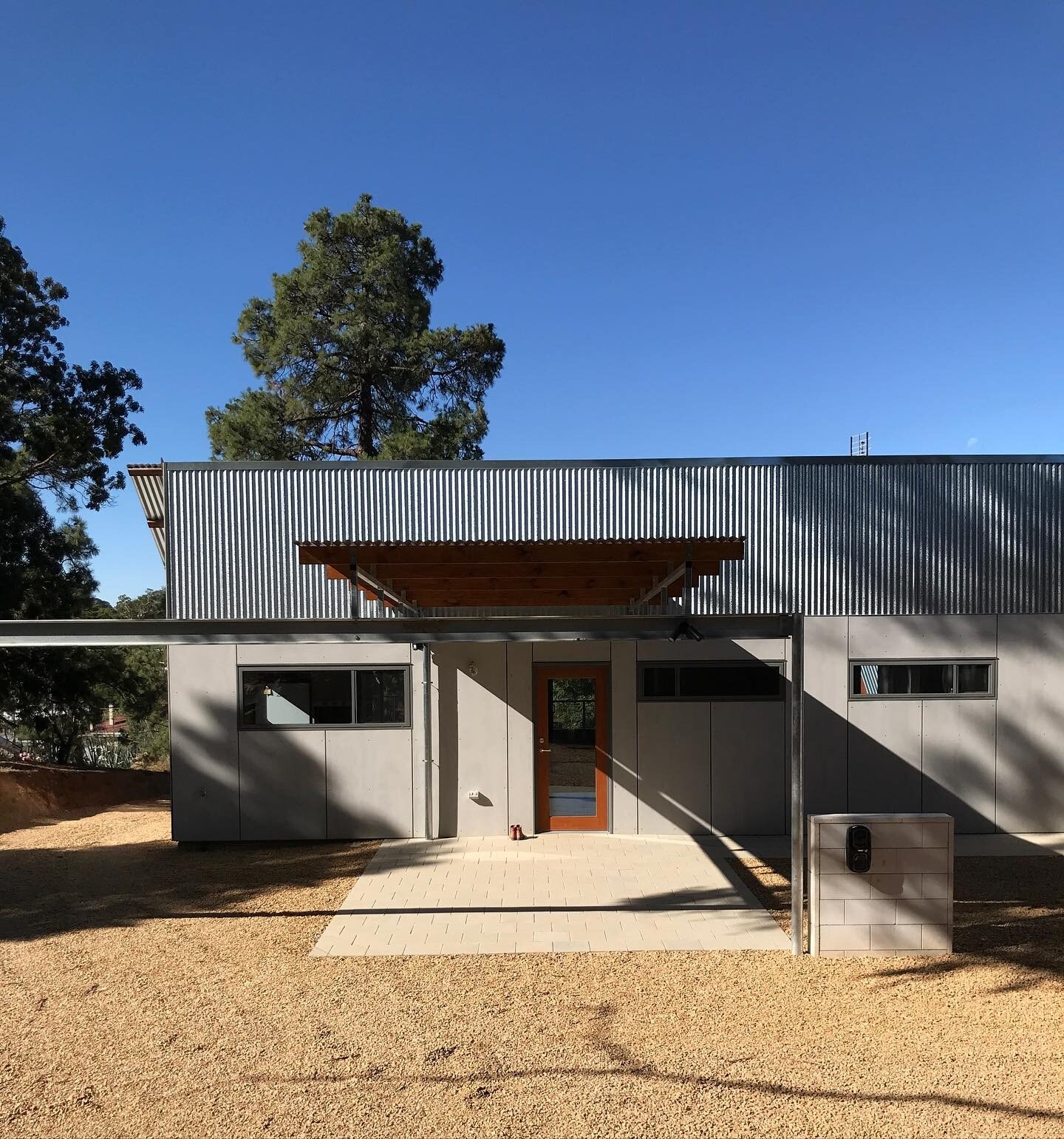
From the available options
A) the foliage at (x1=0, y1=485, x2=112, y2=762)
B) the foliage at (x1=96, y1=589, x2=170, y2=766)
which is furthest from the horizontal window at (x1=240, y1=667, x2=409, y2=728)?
the foliage at (x1=96, y1=589, x2=170, y2=766)

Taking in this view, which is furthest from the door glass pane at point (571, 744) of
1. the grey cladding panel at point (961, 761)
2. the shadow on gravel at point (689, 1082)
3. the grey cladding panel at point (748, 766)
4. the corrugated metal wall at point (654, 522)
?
the shadow on gravel at point (689, 1082)

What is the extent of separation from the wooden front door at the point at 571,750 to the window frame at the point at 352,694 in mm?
1604

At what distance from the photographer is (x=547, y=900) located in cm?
729

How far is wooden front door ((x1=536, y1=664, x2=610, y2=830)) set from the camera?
9734 mm

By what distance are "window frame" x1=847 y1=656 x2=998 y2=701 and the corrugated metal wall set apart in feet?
2.65

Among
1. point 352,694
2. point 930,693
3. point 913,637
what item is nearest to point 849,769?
point 930,693

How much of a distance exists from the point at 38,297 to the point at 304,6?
43.5 feet

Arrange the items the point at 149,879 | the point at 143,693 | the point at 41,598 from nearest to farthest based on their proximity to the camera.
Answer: the point at 149,879 → the point at 41,598 → the point at 143,693

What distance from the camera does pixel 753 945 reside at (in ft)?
20.0

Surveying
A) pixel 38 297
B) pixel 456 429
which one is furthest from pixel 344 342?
pixel 38 297

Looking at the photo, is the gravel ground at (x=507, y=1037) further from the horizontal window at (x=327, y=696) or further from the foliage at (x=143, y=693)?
the foliage at (x=143, y=693)

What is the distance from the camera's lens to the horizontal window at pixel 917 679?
9.69 meters

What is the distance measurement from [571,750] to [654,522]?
10.2ft

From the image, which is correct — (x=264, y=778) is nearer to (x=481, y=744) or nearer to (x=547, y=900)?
(x=481, y=744)
